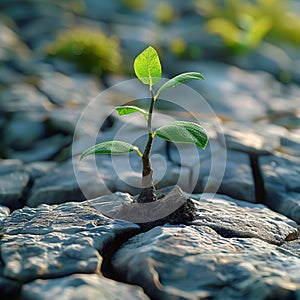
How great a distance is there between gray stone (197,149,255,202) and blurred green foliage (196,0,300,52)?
431 centimetres

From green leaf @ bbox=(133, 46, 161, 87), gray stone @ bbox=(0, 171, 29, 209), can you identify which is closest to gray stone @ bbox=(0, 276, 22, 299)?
green leaf @ bbox=(133, 46, 161, 87)

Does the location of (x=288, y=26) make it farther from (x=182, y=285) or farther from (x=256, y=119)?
(x=182, y=285)

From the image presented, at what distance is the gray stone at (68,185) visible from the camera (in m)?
3.24

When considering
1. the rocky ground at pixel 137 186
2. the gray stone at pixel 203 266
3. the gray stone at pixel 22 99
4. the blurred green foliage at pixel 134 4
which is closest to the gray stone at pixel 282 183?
the rocky ground at pixel 137 186

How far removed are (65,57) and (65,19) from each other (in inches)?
70.5

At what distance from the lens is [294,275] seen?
1918mm

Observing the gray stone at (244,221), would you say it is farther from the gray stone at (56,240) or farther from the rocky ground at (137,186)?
the gray stone at (56,240)

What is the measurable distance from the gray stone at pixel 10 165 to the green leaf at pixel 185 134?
1814mm

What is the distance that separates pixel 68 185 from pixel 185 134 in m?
1.44

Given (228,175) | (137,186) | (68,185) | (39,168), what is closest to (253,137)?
(228,175)

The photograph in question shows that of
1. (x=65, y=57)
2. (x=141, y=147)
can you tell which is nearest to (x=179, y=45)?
(x=65, y=57)

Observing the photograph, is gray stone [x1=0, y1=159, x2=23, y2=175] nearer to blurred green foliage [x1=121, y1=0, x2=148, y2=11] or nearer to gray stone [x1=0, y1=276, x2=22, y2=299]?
gray stone [x1=0, y1=276, x2=22, y2=299]

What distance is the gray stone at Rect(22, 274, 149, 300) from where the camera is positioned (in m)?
1.71

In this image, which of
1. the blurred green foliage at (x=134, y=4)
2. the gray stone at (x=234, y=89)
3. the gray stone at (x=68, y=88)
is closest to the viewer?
the gray stone at (x=68, y=88)
